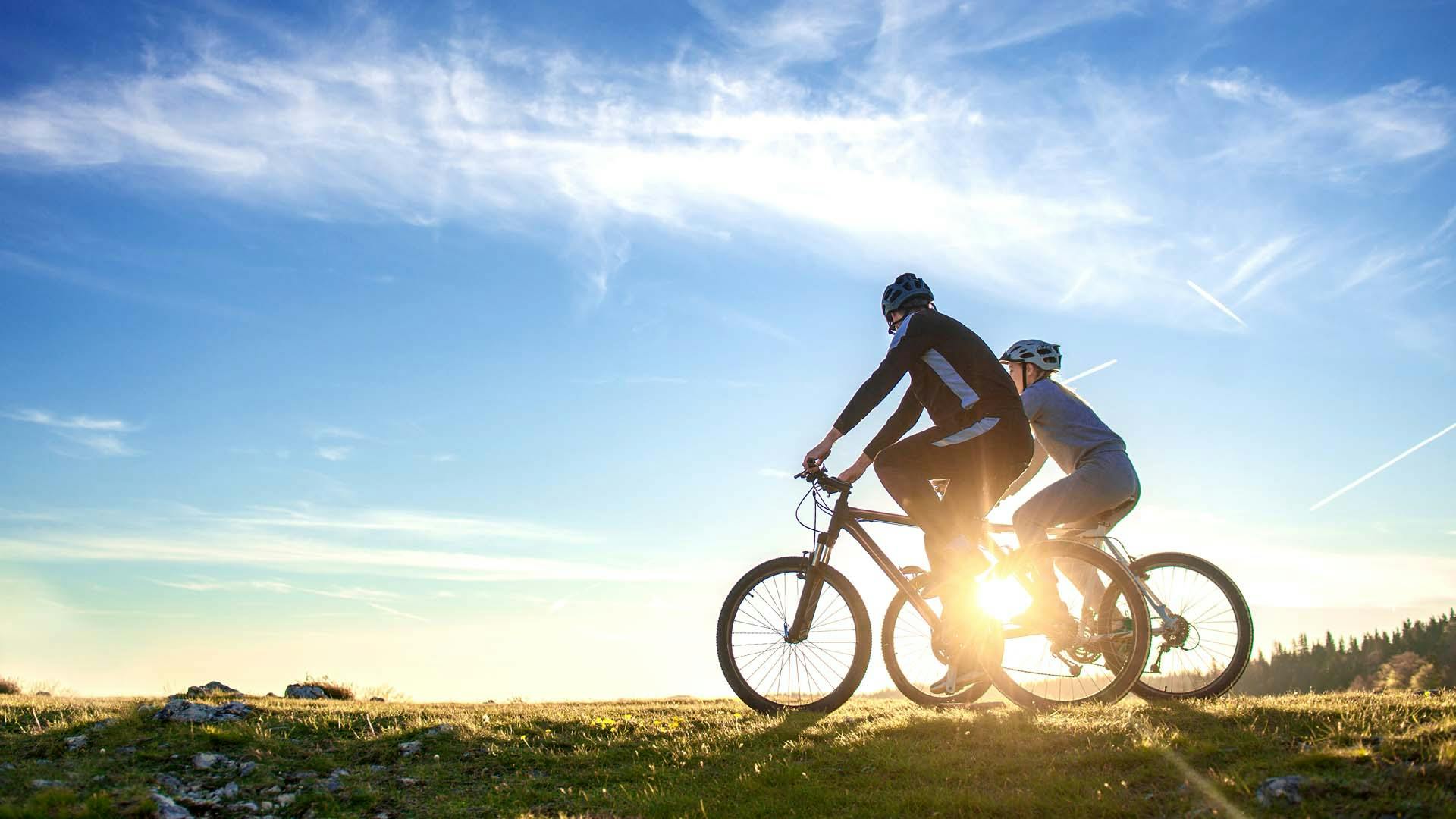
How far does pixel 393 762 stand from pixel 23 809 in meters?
2.90

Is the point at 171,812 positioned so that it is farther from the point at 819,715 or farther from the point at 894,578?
the point at 894,578

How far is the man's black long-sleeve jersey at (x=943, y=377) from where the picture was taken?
28.7ft

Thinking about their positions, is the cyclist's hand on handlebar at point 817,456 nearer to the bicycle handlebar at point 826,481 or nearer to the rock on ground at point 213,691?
the bicycle handlebar at point 826,481

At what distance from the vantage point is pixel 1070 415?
9.31 meters

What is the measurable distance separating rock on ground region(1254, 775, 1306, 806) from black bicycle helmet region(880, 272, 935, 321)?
521 cm

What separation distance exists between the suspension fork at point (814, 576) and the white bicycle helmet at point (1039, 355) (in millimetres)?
2336

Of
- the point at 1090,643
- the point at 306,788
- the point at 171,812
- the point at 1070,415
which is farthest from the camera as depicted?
the point at 1070,415

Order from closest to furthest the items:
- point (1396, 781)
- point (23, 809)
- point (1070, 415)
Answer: point (1396, 781)
point (23, 809)
point (1070, 415)

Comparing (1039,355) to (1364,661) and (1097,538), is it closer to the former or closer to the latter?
(1097,538)

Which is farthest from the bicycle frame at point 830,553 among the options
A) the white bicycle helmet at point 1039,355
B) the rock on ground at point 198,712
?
the rock on ground at point 198,712

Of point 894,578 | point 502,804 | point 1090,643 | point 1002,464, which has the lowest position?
point 502,804

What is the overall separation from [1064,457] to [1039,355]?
3.62 ft

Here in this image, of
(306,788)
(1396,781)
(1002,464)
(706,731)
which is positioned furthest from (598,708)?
(1396,781)

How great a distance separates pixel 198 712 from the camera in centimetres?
1016
